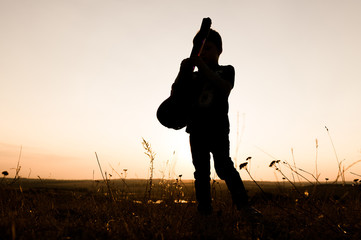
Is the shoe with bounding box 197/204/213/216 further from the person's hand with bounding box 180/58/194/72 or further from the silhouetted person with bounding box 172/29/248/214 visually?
the person's hand with bounding box 180/58/194/72

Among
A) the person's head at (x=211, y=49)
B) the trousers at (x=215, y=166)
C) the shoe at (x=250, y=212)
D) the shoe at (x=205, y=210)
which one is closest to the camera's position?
the shoe at (x=250, y=212)

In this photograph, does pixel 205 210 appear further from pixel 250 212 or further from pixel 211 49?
pixel 211 49

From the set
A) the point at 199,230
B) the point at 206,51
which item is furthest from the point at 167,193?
the point at 206,51

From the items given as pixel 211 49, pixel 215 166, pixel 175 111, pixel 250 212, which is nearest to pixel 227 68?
pixel 211 49

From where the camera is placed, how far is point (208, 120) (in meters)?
2.37

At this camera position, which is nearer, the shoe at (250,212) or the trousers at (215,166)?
the shoe at (250,212)

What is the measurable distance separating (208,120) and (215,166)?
495mm

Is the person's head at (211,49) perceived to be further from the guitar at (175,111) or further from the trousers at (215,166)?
the trousers at (215,166)

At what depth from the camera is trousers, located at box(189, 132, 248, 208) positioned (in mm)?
2254

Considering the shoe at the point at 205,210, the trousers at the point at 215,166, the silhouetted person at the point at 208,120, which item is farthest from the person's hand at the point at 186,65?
the shoe at the point at 205,210

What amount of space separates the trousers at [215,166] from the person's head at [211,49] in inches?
33.3

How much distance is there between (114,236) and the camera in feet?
4.80

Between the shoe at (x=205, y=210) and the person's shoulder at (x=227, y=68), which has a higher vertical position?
the person's shoulder at (x=227, y=68)

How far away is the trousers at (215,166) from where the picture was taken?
2.25 metres
